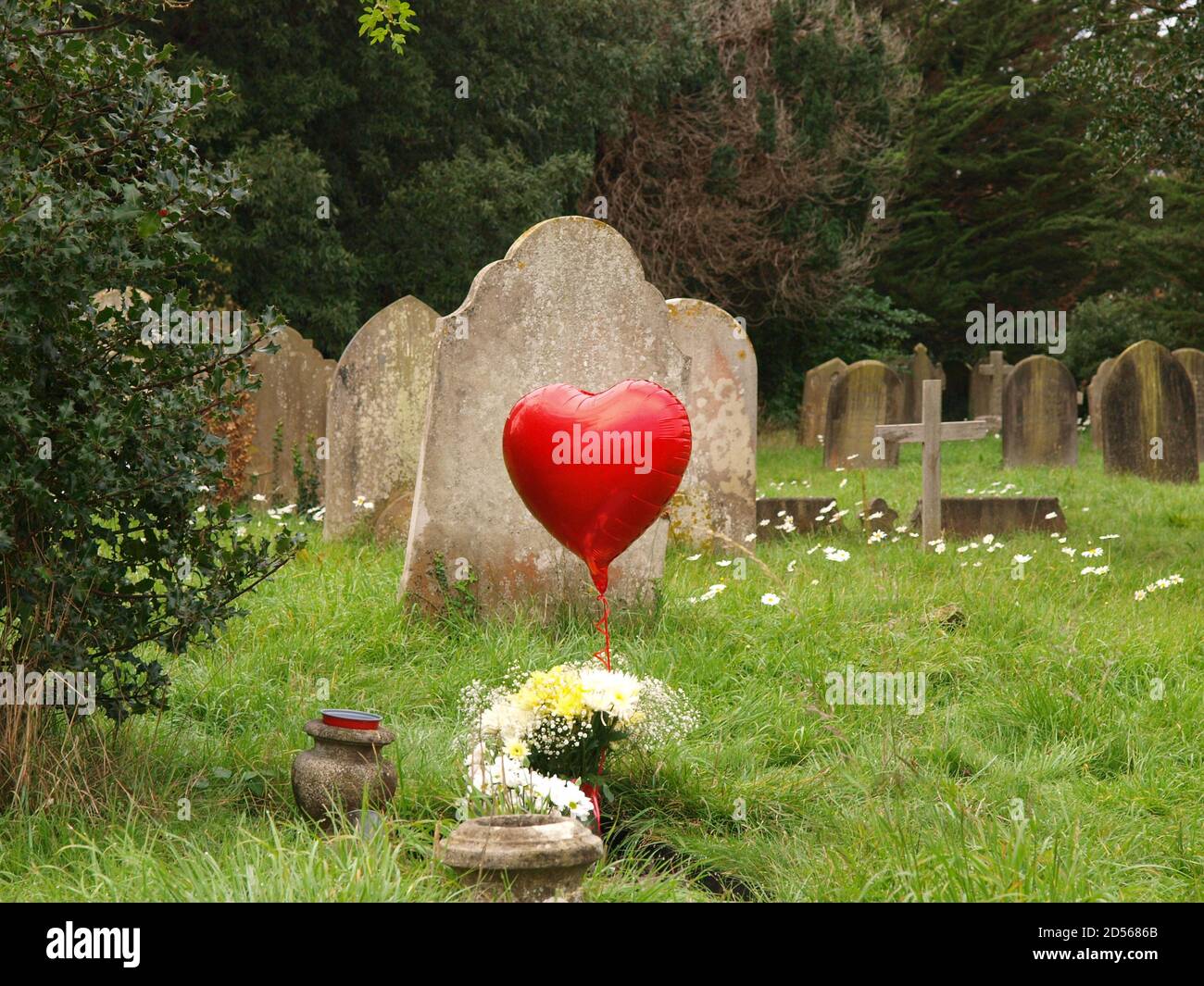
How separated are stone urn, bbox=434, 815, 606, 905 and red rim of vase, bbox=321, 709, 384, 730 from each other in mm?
859

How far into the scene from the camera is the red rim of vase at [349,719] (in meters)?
3.78

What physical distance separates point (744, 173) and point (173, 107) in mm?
18822

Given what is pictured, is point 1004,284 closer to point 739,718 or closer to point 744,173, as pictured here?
point 744,173

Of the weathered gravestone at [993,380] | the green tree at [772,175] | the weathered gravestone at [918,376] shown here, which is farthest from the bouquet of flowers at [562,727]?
the weathered gravestone at [993,380]

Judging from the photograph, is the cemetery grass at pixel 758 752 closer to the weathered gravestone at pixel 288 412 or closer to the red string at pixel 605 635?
the red string at pixel 605 635

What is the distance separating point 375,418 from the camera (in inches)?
338

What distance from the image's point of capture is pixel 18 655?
3.77 metres

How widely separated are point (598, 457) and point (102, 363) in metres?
1.56

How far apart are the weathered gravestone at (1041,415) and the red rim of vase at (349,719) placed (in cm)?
1185

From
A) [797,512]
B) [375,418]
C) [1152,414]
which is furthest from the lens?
[1152,414]

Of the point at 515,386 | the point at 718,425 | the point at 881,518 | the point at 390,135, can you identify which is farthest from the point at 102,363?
the point at 390,135

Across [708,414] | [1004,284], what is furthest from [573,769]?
[1004,284]

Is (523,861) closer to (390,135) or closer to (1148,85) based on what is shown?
(1148,85)

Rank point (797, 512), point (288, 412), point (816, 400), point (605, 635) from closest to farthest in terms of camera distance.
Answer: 1. point (605, 635)
2. point (797, 512)
3. point (288, 412)
4. point (816, 400)
